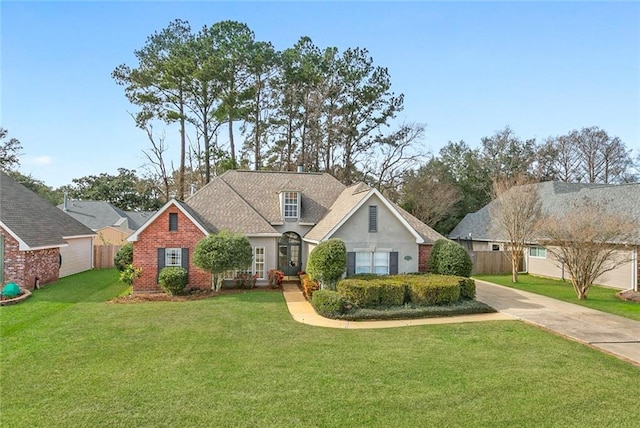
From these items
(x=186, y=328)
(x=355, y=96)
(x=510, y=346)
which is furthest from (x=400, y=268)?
(x=355, y=96)

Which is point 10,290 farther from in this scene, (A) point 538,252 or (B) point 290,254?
(A) point 538,252

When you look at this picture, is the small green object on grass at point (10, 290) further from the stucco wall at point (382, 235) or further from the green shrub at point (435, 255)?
the green shrub at point (435, 255)

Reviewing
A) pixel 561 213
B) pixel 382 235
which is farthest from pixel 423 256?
pixel 561 213

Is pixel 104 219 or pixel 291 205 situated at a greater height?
pixel 291 205

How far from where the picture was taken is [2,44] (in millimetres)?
10484

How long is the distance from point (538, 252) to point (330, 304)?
19766mm

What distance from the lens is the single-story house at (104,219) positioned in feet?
112

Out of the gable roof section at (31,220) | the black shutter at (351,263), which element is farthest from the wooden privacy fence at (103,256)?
the black shutter at (351,263)

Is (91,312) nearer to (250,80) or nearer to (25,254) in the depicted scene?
(25,254)

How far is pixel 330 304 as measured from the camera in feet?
44.1

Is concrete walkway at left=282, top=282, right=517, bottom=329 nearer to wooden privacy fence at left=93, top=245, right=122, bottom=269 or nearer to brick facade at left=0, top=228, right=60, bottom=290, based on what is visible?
brick facade at left=0, top=228, right=60, bottom=290

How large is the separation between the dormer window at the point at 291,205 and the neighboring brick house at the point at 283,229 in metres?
0.06

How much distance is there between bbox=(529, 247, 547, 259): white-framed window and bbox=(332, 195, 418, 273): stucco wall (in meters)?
12.8

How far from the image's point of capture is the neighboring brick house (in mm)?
17891
